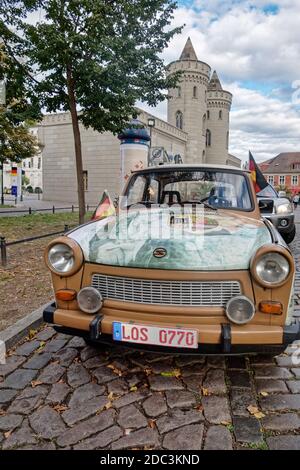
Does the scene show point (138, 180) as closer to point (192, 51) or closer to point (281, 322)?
point (281, 322)

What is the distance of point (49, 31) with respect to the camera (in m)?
8.84

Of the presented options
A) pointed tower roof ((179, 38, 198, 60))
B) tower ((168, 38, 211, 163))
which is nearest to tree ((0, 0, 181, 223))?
tower ((168, 38, 211, 163))

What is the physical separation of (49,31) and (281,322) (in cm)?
930

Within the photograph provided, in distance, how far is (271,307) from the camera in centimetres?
243

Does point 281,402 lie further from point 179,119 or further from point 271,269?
point 179,119

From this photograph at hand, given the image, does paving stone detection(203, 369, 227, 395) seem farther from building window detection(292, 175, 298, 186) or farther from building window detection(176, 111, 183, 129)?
building window detection(292, 175, 298, 186)

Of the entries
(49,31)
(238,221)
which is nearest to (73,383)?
(238,221)

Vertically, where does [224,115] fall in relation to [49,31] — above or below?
above

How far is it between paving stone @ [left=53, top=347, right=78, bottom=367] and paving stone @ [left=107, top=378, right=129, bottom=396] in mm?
543

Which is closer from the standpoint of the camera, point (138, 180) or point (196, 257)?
point (196, 257)

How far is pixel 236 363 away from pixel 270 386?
1.31 feet

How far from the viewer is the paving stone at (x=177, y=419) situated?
2246mm

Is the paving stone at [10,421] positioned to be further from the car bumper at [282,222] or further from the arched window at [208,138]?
the arched window at [208,138]

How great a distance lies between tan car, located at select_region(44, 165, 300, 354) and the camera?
7.84 feet
